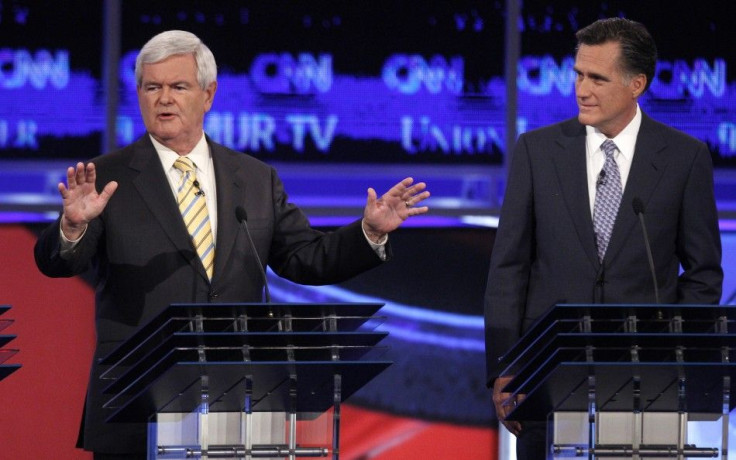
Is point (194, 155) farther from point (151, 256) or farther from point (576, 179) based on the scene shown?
point (576, 179)

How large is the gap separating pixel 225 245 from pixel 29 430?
209 cm

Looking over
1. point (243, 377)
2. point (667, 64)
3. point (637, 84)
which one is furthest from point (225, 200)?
point (667, 64)

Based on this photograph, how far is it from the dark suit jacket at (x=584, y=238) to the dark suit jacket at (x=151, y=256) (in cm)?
41

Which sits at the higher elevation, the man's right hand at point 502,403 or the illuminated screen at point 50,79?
the illuminated screen at point 50,79

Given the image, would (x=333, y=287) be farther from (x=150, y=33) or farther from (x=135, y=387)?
(x=135, y=387)

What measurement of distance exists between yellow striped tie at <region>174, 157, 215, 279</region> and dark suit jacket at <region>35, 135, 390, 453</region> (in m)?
0.03

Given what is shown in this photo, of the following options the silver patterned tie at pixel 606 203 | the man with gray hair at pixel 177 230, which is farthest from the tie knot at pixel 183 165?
the silver patterned tie at pixel 606 203

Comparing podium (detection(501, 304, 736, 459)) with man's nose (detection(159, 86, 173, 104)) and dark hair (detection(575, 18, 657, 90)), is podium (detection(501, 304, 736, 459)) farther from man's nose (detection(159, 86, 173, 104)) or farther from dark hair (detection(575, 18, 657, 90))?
man's nose (detection(159, 86, 173, 104))

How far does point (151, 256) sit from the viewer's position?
3549 mm

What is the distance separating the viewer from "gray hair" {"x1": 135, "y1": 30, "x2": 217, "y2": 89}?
3.70 meters

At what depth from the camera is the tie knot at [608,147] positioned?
383cm

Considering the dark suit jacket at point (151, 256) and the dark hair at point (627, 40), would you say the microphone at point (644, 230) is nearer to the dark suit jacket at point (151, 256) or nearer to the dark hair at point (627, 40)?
the dark hair at point (627, 40)

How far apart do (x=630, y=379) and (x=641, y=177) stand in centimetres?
96

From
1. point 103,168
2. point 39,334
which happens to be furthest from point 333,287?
point 103,168
